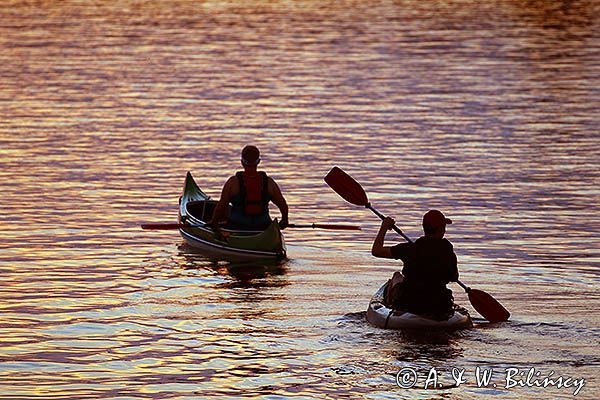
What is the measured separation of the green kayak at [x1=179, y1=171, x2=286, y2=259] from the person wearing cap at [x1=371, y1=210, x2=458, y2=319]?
4.72 m

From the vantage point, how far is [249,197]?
22.4 metres

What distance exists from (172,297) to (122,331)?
1918mm

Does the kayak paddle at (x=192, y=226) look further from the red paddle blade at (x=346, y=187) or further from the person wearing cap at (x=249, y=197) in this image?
the red paddle blade at (x=346, y=187)

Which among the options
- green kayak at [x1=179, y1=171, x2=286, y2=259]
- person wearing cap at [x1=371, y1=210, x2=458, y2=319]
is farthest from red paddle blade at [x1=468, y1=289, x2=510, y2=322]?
green kayak at [x1=179, y1=171, x2=286, y2=259]

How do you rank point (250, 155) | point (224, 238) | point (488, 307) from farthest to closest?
point (224, 238) → point (250, 155) → point (488, 307)

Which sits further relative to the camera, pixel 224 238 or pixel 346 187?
pixel 224 238

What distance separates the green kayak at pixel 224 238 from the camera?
72.2ft

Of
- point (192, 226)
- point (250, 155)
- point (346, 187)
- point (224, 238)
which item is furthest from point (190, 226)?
point (346, 187)

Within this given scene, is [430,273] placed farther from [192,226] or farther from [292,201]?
[292,201]

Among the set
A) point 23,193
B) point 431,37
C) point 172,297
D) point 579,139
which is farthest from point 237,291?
point 431,37

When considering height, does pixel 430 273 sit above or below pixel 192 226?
above

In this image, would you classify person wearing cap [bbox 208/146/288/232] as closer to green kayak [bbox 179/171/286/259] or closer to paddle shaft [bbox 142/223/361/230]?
green kayak [bbox 179/171/286/259]

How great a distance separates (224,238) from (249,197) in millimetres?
732

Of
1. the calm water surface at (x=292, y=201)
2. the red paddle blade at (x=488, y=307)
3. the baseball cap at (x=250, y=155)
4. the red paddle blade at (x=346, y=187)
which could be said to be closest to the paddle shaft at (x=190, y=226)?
the calm water surface at (x=292, y=201)
